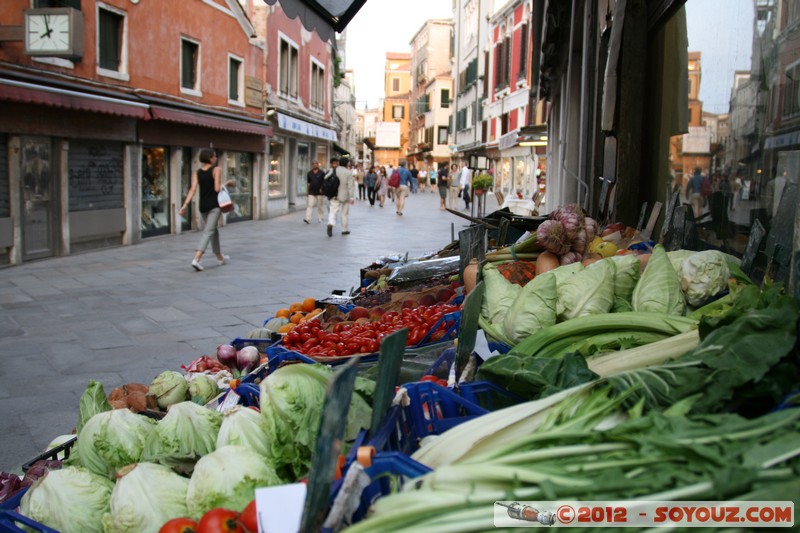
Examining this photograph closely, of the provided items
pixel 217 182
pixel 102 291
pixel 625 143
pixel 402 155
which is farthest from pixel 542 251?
pixel 402 155

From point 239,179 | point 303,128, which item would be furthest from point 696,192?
point 303,128

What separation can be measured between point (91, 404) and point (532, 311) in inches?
70.2

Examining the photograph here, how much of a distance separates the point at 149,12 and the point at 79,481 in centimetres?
1551

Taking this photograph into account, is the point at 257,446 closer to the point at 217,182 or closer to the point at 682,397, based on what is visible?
the point at 682,397

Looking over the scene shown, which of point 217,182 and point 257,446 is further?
point 217,182

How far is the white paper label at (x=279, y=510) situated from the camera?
1609 millimetres

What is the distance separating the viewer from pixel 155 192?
16.8 m

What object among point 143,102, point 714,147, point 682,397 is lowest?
point 682,397

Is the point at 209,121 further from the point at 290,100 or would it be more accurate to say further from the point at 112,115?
the point at 290,100

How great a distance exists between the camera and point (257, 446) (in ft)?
7.32

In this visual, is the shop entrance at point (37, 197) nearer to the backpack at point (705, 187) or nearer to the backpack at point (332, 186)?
the backpack at point (332, 186)

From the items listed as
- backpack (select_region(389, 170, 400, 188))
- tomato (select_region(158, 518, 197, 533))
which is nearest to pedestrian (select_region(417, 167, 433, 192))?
backpack (select_region(389, 170, 400, 188))

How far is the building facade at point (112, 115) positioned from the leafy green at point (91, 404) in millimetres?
9059

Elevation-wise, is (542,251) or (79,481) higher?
(542,251)
